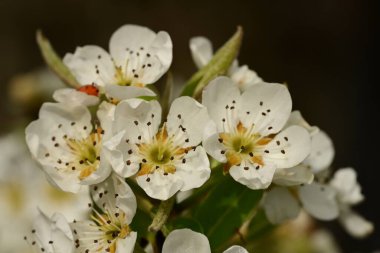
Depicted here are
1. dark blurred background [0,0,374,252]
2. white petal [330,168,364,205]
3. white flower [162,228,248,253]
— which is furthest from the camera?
dark blurred background [0,0,374,252]

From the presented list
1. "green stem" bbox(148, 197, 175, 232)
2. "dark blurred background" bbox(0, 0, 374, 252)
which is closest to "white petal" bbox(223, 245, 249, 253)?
"green stem" bbox(148, 197, 175, 232)

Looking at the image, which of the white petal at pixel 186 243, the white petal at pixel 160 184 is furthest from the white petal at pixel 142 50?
the white petal at pixel 186 243

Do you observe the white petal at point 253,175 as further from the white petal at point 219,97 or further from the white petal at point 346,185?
Answer: the white petal at point 346,185

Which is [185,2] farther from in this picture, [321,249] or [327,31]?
[321,249]

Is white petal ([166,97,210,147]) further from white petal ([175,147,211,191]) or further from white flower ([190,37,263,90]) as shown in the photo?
white flower ([190,37,263,90])

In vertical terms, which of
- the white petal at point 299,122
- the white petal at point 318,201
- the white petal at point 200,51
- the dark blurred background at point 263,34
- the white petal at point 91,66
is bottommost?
the dark blurred background at point 263,34

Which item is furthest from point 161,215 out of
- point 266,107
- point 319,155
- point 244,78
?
point 319,155

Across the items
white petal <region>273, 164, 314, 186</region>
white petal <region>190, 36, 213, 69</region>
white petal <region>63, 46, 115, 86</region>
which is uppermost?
white petal <region>63, 46, 115, 86</region>
